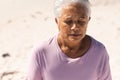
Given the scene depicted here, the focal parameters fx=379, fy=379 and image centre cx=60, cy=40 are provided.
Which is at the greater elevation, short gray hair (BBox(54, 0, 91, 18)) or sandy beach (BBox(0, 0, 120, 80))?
short gray hair (BBox(54, 0, 91, 18))

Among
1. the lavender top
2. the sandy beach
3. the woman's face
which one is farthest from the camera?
the sandy beach

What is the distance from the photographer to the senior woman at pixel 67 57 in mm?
2010

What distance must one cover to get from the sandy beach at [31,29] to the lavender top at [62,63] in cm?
235

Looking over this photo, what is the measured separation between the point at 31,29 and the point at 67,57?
4.08 metres

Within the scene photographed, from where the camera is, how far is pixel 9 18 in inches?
254

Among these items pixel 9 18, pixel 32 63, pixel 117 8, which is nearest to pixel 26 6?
pixel 9 18

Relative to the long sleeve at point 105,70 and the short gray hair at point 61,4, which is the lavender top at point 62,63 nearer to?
the long sleeve at point 105,70

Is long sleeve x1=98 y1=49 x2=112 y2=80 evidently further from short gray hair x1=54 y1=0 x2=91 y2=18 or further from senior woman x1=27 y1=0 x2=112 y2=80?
short gray hair x1=54 y1=0 x2=91 y2=18

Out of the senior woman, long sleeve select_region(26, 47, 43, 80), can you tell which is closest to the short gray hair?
the senior woman

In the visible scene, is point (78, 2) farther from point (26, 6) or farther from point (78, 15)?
point (26, 6)

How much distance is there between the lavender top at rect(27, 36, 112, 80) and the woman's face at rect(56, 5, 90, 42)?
123 millimetres

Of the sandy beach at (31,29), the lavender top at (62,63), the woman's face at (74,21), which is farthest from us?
the sandy beach at (31,29)

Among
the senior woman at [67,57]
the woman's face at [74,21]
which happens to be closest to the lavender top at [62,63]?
the senior woman at [67,57]

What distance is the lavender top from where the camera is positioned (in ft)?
6.79
